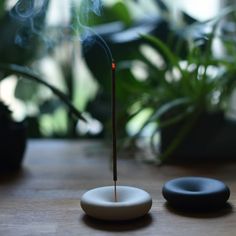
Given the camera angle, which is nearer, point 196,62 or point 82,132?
point 196,62

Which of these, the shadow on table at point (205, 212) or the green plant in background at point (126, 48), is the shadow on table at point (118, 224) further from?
the green plant in background at point (126, 48)

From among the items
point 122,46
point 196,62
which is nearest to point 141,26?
point 122,46

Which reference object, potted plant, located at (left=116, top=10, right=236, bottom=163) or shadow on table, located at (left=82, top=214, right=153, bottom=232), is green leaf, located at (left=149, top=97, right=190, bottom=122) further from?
shadow on table, located at (left=82, top=214, right=153, bottom=232)

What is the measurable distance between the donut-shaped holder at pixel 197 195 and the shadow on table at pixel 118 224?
46mm

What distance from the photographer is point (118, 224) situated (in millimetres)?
540

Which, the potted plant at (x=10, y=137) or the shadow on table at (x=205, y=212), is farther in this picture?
the potted plant at (x=10, y=137)

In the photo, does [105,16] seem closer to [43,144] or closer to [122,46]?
[122,46]

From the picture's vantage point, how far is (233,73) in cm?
85

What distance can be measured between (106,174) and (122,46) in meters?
0.31

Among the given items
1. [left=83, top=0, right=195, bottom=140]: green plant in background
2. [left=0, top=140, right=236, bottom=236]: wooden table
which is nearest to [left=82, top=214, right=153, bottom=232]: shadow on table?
[left=0, top=140, right=236, bottom=236]: wooden table

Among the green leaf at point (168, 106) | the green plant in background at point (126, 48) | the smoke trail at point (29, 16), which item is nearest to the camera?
the smoke trail at point (29, 16)

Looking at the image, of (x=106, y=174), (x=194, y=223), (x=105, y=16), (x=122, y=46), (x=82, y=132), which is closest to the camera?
(x=194, y=223)

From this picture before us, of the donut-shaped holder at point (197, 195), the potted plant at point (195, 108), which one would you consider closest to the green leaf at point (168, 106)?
the potted plant at point (195, 108)

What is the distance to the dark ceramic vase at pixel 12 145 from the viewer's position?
768 mm
